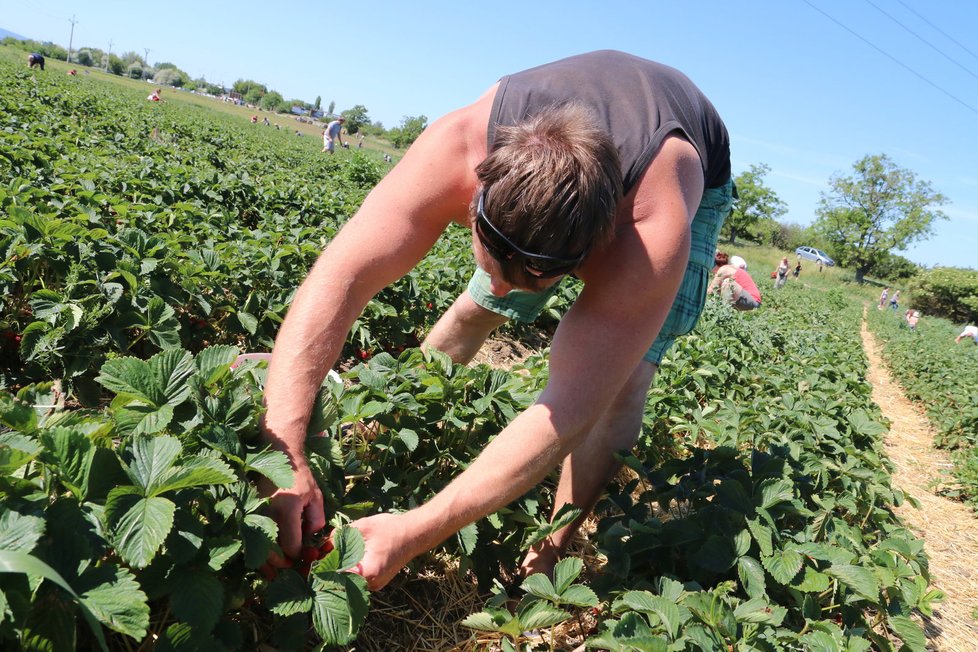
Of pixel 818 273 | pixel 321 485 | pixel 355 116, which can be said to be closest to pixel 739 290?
pixel 321 485

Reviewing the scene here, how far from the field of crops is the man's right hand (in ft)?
0.17

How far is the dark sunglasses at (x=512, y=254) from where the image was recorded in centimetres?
144

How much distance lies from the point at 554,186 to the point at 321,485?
3.00ft

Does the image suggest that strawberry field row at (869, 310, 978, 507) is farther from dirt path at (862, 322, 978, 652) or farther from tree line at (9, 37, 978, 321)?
tree line at (9, 37, 978, 321)

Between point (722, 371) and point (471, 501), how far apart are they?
3.58 meters

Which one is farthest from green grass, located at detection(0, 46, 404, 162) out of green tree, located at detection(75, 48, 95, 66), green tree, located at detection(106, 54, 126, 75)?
green tree, located at detection(75, 48, 95, 66)

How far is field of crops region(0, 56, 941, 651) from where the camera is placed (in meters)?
1.09

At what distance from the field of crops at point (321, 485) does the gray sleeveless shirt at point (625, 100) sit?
3.06ft

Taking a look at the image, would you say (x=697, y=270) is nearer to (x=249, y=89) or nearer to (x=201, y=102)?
(x=201, y=102)

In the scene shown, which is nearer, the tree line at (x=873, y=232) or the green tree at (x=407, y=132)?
the tree line at (x=873, y=232)

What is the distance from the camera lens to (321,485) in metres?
1.62

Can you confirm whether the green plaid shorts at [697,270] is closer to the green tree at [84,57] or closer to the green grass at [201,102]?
the green grass at [201,102]

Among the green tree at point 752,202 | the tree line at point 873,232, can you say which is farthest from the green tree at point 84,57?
the green tree at point 752,202

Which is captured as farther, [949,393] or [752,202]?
[752,202]
